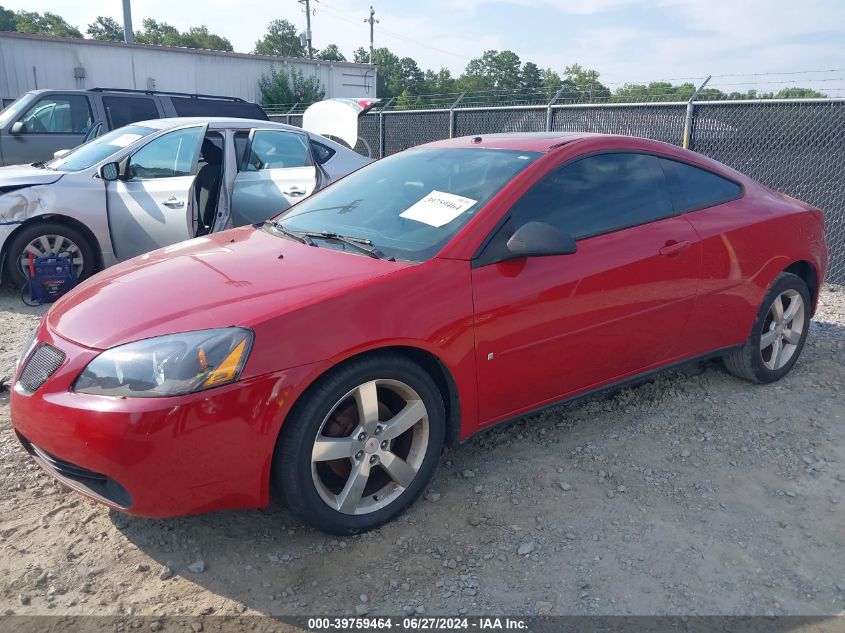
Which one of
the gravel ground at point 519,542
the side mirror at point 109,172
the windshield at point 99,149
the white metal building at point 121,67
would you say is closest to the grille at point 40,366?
the gravel ground at point 519,542

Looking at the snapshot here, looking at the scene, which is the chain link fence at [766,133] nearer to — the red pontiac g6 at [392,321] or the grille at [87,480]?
the red pontiac g6 at [392,321]

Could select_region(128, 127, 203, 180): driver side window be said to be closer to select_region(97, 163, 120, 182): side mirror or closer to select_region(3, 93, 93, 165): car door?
select_region(97, 163, 120, 182): side mirror

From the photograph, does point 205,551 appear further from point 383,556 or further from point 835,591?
point 835,591

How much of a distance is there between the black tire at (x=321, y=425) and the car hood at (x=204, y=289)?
0.32 metres

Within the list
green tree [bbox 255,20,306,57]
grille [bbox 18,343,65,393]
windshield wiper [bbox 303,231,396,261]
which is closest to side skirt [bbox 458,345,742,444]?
windshield wiper [bbox 303,231,396,261]

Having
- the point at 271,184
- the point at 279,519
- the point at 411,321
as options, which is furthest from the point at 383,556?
the point at 271,184

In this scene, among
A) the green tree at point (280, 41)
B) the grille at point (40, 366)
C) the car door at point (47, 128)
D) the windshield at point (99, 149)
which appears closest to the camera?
the grille at point (40, 366)

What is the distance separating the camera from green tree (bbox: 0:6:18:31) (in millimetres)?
64938

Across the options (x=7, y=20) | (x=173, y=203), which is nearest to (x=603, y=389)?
(x=173, y=203)

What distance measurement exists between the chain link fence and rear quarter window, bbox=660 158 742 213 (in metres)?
3.79

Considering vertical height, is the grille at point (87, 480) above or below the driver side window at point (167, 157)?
below

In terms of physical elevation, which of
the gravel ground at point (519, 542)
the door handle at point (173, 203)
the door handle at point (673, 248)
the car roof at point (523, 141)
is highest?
the car roof at point (523, 141)

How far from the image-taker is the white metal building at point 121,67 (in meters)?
22.0

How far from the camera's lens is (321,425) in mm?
2527
